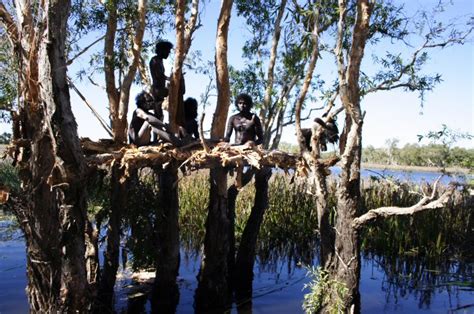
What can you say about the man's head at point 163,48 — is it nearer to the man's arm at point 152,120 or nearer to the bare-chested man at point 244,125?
the man's arm at point 152,120

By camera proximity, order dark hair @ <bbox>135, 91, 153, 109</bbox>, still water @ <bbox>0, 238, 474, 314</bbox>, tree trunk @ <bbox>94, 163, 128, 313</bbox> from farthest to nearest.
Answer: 1. still water @ <bbox>0, 238, 474, 314</bbox>
2. dark hair @ <bbox>135, 91, 153, 109</bbox>
3. tree trunk @ <bbox>94, 163, 128, 313</bbox>

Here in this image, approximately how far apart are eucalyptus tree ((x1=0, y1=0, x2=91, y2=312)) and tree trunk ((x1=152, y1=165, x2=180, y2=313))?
2.30 metres

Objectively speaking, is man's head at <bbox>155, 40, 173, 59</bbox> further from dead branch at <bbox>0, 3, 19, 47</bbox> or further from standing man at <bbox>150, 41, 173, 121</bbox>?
dead branch at <bbox>0, 3, 19, 47</bbox>

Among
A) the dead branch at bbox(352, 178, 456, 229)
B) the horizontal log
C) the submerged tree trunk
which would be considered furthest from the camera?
the horizontal log

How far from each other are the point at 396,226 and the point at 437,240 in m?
0.98

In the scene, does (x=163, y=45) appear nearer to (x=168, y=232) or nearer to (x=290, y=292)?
(x=168, y=232)

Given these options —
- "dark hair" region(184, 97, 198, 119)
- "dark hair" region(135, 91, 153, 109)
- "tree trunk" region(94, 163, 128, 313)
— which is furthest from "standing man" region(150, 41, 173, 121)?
"tree trunk" region(94, 163, 128, 313)

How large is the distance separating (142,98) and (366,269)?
6.96m

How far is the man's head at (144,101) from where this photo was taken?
24.3 ft

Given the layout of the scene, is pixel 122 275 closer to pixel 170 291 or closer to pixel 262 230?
pixel 170 291

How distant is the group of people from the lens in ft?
23.0

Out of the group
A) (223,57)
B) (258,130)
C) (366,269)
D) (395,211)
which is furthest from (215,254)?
(366,269)

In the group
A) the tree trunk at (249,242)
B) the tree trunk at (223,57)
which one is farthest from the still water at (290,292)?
the tree trunk at (223,57)

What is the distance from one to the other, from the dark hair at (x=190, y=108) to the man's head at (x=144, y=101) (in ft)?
2.39
